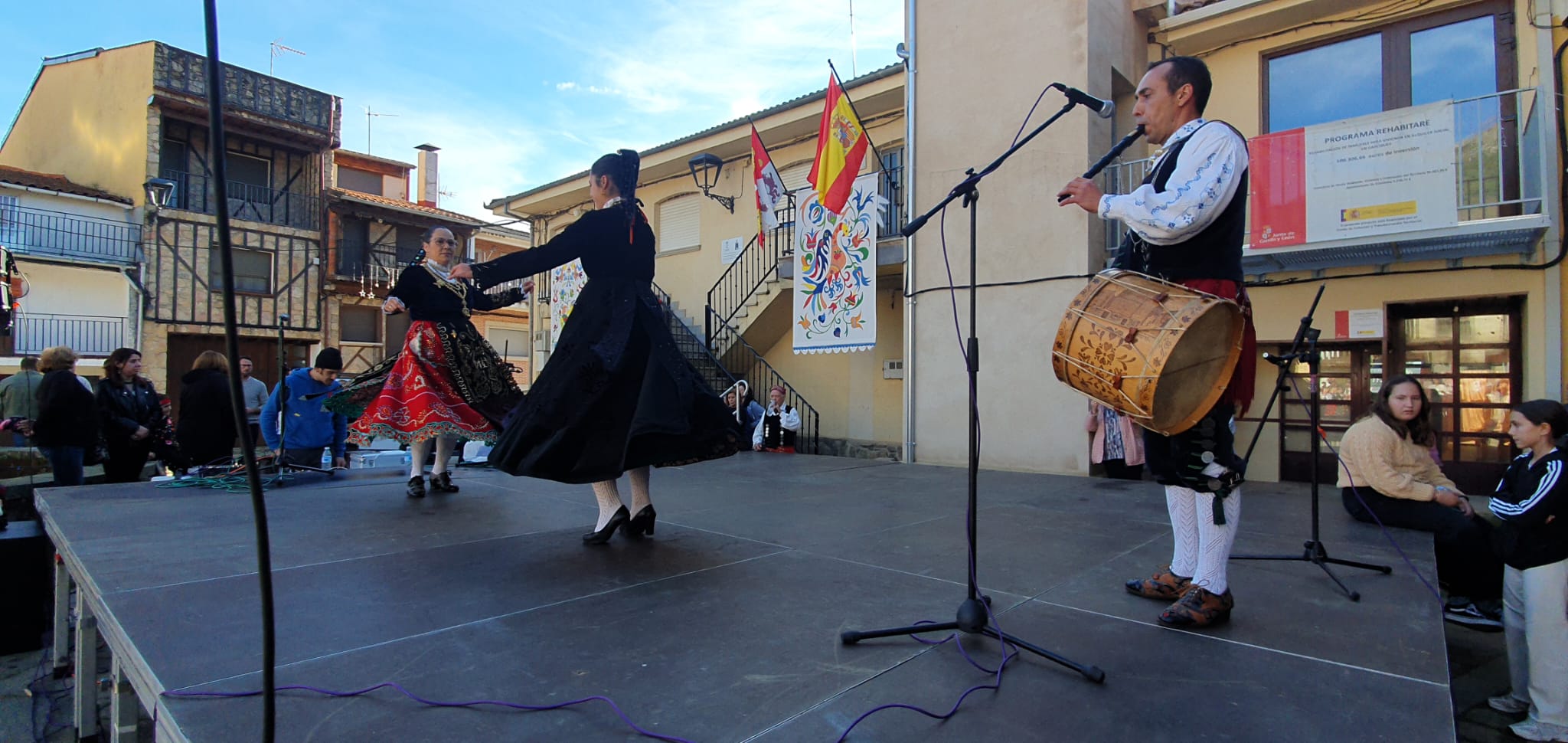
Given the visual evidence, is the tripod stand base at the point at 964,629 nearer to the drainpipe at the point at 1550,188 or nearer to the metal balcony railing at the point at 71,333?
the drainpipe at the point at 1550,188

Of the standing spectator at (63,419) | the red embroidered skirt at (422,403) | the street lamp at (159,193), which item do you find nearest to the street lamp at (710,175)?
the red embroidered skirt at (422,403)

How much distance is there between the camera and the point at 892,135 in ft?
32.9

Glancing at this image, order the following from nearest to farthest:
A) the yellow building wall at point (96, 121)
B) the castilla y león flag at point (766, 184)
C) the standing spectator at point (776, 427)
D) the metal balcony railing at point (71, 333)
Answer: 1. the castilla y león flag at point (766, 184)
2. the standing spectator at point (776, 427)
3. the metal balcony railing at point (71, 333)
4. the yellow building wall at point (96, 121)

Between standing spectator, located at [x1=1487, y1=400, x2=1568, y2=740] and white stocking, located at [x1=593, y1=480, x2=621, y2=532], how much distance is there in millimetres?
3484

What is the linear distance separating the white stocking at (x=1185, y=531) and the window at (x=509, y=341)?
25.6m

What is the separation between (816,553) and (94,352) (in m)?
22.9

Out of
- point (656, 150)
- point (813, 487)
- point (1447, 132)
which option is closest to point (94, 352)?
point (656, 150)

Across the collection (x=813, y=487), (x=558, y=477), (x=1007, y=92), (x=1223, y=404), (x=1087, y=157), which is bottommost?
(x=813, y=487)

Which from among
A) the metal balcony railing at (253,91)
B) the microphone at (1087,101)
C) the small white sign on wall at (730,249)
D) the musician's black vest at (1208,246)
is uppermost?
the metal balcony railing at (253,91)

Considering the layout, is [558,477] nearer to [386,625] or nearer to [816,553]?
[386,625]

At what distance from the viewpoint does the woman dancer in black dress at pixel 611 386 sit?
109 inches

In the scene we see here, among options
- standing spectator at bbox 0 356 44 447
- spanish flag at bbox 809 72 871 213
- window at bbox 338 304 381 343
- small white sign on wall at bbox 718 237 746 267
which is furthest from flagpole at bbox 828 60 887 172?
window at bbox 338 304 381 343

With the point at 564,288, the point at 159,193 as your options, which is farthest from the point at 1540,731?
the point at 159,193

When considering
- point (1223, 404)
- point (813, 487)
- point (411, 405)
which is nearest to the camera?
point (1223, 404)
